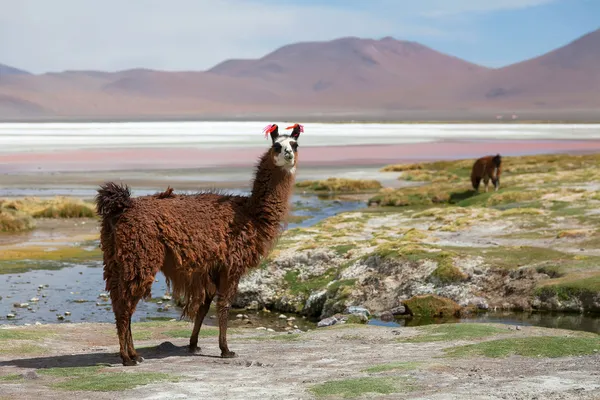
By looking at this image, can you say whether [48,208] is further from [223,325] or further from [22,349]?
[223,325]

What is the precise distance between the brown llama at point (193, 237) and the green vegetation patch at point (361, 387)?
270 cm

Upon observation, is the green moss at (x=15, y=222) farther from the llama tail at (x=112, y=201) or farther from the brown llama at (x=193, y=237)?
the llama tail at (x=112, y=201)

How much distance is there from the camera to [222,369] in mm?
12250

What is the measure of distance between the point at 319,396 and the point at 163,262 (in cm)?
340

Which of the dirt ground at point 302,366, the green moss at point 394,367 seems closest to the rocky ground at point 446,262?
the dirt ground at point 302,366

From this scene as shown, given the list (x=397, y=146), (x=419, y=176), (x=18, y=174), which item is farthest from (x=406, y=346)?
(x=397, y=146)

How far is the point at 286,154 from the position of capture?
1327 cm

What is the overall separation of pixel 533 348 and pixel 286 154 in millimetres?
4377

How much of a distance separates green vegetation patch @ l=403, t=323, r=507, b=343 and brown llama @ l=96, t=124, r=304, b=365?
290 centimetres

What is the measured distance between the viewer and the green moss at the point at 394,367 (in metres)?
11.8

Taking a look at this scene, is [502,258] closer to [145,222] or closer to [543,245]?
[543,245]

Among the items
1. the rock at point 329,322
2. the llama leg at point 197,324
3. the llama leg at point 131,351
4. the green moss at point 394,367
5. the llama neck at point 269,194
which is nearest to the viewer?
the green moss at point 394,367

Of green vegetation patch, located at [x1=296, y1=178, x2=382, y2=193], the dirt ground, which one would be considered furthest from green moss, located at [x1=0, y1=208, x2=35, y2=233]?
the dirt ground

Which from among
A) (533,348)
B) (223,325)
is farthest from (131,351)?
(533,348)
